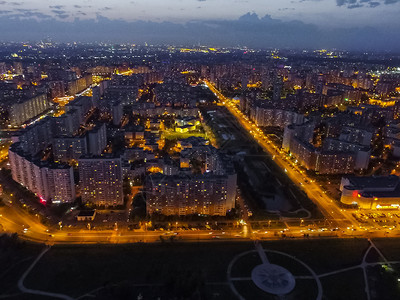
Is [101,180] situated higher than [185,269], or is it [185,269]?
[101,180]

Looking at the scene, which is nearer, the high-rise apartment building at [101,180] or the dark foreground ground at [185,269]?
the dark foreground ground at [185,269]

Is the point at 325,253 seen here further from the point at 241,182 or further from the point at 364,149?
the point at 364,149

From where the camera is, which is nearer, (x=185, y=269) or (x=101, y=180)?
(x=185, y=269)

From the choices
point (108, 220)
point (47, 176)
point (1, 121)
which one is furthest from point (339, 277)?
point (1, 121)

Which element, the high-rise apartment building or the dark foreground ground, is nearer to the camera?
the dark foreground ground

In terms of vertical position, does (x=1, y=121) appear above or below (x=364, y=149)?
below

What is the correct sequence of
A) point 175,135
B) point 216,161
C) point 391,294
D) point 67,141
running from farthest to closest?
1. point 175,135
2. point 67,141
3. point 216,161
4. point 391,294

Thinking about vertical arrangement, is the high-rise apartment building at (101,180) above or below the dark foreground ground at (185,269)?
above

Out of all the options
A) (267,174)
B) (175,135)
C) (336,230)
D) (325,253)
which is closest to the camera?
(325,253)
